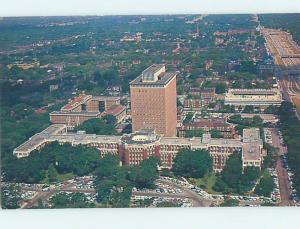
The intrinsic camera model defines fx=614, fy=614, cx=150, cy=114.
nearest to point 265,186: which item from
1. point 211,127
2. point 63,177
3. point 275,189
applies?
point 275,189

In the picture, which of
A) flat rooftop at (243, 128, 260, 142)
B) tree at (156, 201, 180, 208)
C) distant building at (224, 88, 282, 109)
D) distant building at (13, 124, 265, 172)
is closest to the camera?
tree at (156, 201, 180, 208)

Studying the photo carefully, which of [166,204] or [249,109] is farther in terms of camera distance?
[249,109]

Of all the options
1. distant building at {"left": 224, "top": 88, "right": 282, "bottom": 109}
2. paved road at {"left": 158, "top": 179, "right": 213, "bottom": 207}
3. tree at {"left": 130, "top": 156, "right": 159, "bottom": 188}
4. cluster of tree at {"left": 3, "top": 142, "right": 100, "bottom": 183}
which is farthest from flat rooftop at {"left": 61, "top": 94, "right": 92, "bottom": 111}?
distant building at {"left": 224, "top": 88, "right": 282, "bottom": 109}

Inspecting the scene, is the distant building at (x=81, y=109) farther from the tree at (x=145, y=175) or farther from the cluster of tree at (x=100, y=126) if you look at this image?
the tree at (x=145, y=175)

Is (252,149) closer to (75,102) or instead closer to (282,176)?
(282,176)

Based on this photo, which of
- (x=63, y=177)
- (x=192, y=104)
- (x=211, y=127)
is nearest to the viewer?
(x=63, y=177)

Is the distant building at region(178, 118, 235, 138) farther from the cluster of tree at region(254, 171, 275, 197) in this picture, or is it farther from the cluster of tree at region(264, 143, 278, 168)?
the cluster of tree at region(254, 171, 275, 197)

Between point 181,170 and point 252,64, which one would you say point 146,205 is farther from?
point 252,64
